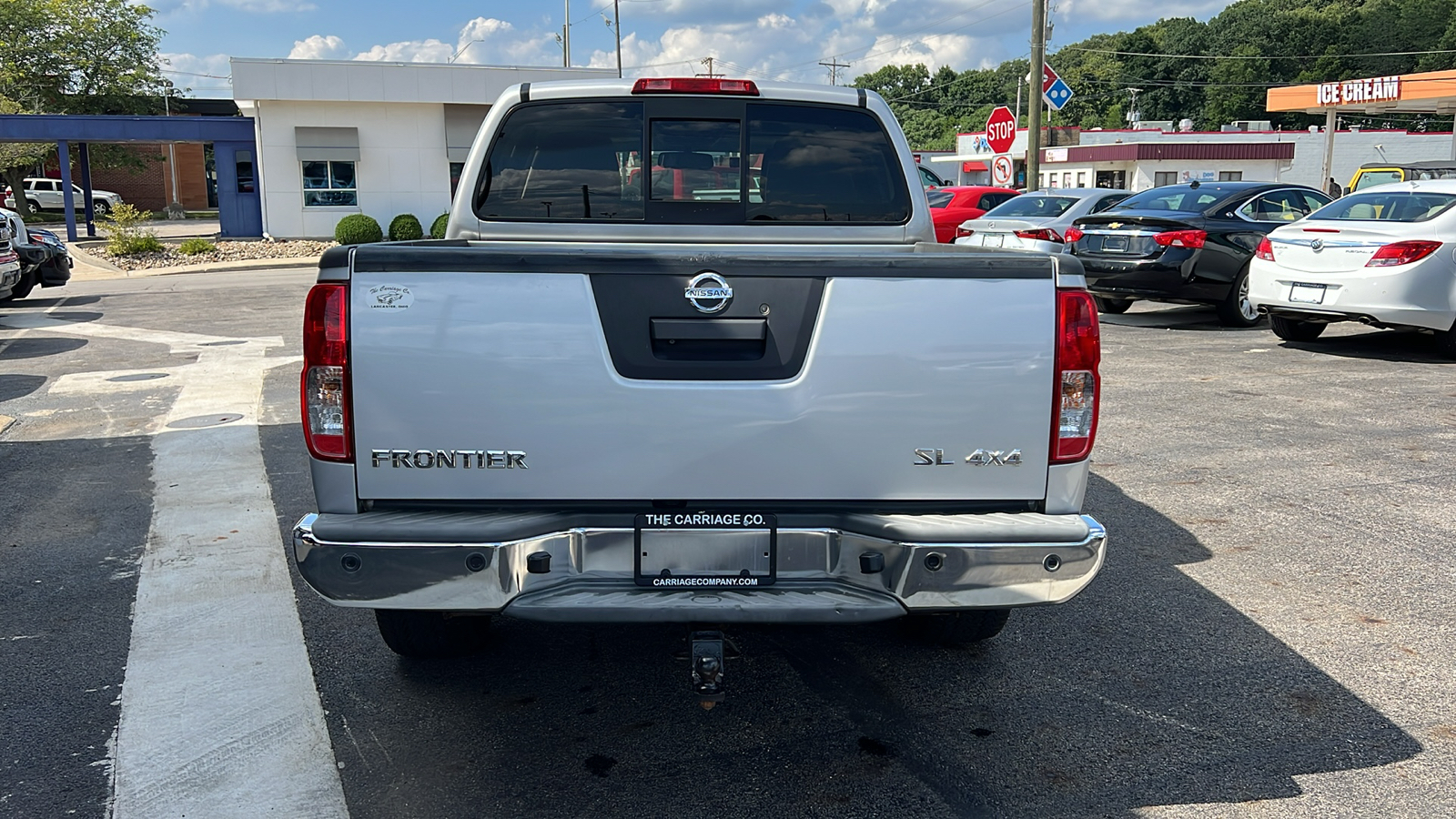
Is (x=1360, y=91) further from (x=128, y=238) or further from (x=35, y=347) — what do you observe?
(x=35, y=347)

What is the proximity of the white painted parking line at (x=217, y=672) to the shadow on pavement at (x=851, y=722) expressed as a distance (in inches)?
4.8

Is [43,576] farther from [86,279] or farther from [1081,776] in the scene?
[86,279]

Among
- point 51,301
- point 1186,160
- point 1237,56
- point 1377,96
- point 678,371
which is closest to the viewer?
point 678,371

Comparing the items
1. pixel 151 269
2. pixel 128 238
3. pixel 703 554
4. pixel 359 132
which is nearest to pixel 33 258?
pixel 151 269

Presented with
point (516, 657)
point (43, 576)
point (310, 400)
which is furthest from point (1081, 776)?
point (43, 576)

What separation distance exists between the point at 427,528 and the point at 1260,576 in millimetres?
3789

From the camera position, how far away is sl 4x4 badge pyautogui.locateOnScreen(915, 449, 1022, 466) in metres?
3.27

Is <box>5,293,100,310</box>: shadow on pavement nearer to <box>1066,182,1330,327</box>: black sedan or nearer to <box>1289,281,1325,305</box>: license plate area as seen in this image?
<box>1066,182,1330,327</box>: black sedan

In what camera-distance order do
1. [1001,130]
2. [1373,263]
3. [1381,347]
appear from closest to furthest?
1. [1373,263]
2. [1381,347]
3. [1001,130]

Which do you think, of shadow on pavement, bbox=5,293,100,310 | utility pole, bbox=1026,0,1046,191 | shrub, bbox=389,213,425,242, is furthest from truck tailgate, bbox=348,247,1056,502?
shrub, bbox=389,213,425,242

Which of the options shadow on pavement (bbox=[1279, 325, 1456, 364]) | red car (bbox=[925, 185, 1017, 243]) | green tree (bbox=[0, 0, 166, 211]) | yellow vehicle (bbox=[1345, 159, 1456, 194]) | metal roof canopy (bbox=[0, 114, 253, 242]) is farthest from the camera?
green tree (bbox=[0, 0, 166, 211])

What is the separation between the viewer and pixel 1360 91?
122 ft

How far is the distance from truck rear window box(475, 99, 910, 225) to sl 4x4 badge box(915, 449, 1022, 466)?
62.6 inches

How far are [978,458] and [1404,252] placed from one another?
9.11 metres
